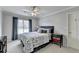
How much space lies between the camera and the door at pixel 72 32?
3.83m

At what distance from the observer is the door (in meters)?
3.83

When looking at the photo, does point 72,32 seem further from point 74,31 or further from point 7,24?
point 7,24

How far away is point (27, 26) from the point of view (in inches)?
275

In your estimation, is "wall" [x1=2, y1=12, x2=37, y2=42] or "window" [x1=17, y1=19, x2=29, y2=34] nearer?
"wall" [x1=2, y1=12, x2=37, y2=42]

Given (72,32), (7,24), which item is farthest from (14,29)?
(72,32)

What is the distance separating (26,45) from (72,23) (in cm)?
280

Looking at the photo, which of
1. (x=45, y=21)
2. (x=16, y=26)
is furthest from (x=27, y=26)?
(x=45, y=21)

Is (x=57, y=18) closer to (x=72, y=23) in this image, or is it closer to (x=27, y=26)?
(x=72, y=23)

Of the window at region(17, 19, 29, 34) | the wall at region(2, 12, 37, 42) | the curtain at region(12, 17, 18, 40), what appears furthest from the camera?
the window at region(17, 19, 29, 34)

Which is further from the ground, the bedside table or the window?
the window

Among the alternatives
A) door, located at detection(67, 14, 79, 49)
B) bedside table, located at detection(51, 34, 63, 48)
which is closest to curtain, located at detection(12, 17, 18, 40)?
bedside table, located at detection(51, 34, 63, 48)

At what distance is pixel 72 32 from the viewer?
4.02 m

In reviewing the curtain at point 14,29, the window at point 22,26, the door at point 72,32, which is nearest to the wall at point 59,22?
the door at point 72,32

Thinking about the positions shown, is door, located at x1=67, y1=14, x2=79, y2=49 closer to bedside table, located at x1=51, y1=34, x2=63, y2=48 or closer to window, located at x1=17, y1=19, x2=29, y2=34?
bedside table, located at x1=51, y1=34, x2=63, y2=48
